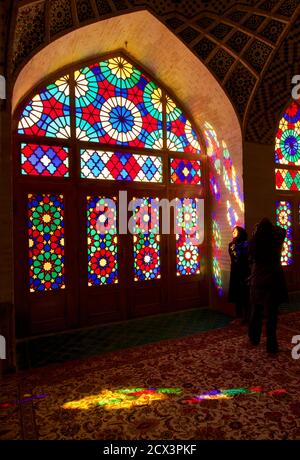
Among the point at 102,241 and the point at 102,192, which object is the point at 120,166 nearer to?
the point at 102,192

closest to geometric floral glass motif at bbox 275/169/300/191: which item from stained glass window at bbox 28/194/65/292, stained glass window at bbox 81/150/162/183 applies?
stained glass window at bbox 81/150/162/183

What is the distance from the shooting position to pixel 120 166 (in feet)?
15.7

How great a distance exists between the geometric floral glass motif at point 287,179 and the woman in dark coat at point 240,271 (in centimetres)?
232

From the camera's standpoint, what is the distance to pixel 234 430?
2.05 m

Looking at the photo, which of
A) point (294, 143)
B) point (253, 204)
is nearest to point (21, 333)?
point (253, 204)

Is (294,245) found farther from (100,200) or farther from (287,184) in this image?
(100,200)

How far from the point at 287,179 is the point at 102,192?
12.4ft

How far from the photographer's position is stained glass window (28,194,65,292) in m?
4.20

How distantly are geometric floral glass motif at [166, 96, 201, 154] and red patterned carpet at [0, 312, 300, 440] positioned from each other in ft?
10.5

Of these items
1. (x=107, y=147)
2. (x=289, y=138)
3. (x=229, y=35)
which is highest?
(x=229, y=35)

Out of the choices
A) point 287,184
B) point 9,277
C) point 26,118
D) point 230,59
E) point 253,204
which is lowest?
point 9,277

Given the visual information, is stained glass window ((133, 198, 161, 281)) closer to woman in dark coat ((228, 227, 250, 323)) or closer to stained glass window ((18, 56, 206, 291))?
stained glass window ((18, 56, 206, 291))

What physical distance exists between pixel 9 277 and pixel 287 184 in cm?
532

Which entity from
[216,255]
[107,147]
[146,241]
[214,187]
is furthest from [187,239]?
[107,147]
